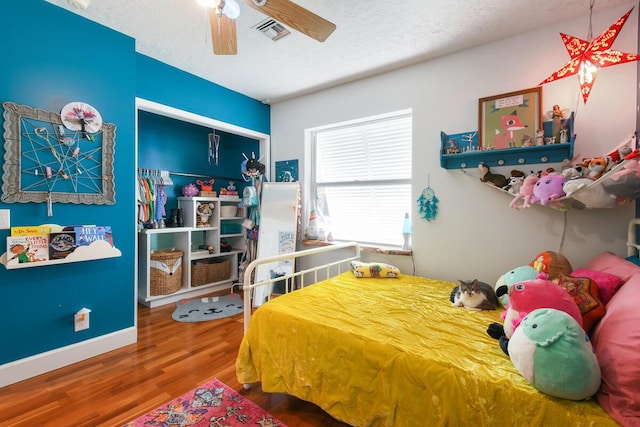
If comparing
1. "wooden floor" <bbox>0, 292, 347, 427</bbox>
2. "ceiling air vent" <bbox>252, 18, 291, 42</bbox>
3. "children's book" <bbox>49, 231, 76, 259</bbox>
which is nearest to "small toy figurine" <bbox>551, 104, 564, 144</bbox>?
"ceiling air vent" <bbox>252, 18, 291, 42</bbox>

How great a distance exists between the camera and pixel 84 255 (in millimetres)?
2051

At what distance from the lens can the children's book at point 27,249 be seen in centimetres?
178

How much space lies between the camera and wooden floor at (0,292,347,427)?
157cm

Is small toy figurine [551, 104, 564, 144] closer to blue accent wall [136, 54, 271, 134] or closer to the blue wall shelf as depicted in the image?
the blue wall shelf

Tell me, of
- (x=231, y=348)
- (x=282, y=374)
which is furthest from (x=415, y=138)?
(x=231, y=348)

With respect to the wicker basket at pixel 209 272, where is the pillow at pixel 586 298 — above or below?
above

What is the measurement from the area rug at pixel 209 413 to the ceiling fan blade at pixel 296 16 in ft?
6.69

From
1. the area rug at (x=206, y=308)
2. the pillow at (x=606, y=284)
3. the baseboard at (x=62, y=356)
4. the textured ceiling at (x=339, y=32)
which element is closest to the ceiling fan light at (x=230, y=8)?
the textured ceiling at (x=339, y=32)

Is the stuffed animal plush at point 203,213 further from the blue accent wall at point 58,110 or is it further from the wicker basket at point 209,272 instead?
the blue accent wall at point 58,110

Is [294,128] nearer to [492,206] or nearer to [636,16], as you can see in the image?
[492,206]

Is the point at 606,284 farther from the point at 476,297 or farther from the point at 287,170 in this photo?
the point at 287,170

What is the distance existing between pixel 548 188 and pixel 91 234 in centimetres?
307

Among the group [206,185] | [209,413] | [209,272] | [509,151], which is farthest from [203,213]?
[509,151]

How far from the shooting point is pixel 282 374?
5.31ft
